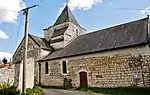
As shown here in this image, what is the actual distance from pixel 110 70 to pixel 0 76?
369 inches

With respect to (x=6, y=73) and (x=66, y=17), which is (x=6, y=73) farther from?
(x=66, y=17)

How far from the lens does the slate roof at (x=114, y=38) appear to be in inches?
616

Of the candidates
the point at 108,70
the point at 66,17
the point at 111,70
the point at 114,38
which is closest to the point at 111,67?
the point at 111,70

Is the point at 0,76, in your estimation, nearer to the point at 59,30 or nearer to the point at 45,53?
the point at 45,53

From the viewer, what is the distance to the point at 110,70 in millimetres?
15828

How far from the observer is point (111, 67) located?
1582 cm

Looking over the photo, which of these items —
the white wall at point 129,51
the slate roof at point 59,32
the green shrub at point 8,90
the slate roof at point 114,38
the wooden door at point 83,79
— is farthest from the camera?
the slate roof at point 59,32

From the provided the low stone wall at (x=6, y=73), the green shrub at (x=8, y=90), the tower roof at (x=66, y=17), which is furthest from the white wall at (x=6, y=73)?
the tower roof at (x=66, y=17)

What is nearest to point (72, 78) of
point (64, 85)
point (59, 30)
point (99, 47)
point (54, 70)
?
point (64, 85)

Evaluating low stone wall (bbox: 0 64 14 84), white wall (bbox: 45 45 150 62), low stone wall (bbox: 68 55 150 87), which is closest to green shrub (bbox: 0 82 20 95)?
low stone wall (bbox: 0 64 14 84)

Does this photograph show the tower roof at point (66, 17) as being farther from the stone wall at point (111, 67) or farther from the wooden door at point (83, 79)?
the wooden door at point (83, 79)

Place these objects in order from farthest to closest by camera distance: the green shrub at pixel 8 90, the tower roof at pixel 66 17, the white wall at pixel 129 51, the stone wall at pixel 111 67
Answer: the tower roof at pixel 66 17
the stone wall at pixel 111 67
the white wall at pixel 129 51
the green shrub at pixel 8 90

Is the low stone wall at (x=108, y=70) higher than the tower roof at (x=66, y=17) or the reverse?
the reverse

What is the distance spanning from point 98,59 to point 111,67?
5.19ft
